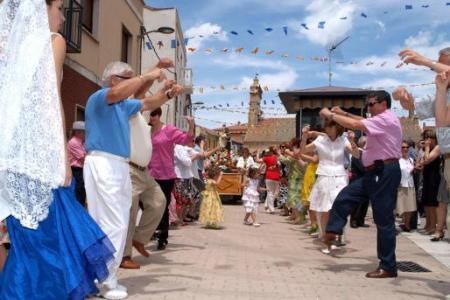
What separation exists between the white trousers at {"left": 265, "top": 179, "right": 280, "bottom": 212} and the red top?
0.48 ft

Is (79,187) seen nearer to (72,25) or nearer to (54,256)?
(72,25)

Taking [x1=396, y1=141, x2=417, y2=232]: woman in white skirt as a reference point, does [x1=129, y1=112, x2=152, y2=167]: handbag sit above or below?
above

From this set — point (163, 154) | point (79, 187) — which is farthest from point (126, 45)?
point (163, 154)

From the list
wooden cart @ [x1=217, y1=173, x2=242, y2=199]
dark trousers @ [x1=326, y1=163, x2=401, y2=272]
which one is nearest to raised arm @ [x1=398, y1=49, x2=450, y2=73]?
dark trousers @ [x1=326, y1=163, x2=401, y2=272]

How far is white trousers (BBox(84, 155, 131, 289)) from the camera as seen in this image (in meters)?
4.12

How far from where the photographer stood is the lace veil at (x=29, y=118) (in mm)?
2633

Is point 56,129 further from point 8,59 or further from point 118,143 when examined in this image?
point 118,143

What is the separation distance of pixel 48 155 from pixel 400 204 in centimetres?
790

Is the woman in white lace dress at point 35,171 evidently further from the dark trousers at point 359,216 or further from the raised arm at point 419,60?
the dark trousers at point 359,216

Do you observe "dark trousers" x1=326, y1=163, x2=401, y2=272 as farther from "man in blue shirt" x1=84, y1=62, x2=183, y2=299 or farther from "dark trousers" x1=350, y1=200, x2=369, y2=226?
"dark trousers" x1=350, y1=200, x2=369, y2=226

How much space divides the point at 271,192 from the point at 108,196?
399 inches

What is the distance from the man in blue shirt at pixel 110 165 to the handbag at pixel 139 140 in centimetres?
42

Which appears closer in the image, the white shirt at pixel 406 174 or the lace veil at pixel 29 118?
the lace veil at pixel 29 118

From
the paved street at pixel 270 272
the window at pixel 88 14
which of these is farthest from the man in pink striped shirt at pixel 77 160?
the window at pixel 88 14
